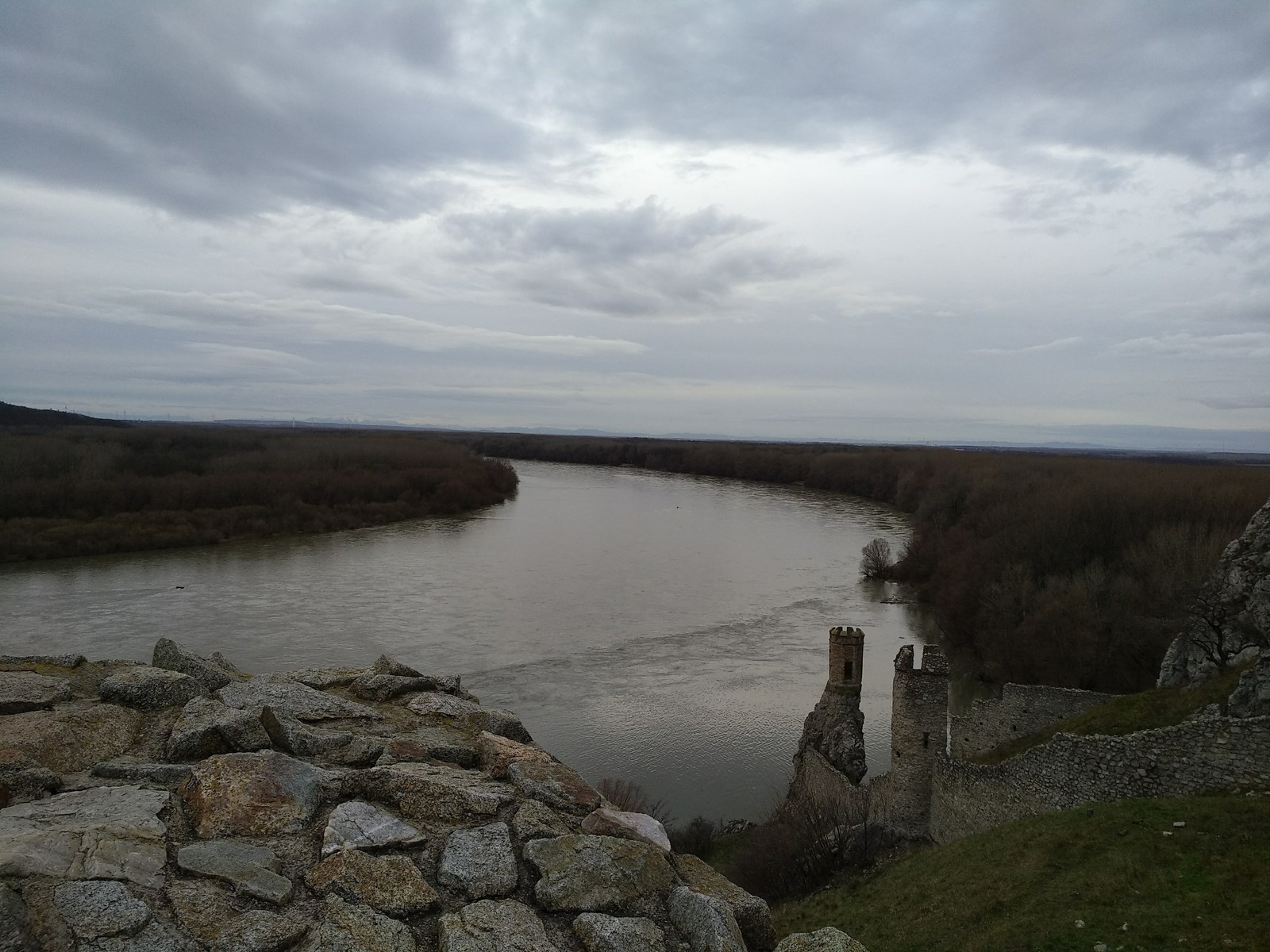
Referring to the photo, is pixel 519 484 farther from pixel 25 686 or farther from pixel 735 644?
pixel 25 686

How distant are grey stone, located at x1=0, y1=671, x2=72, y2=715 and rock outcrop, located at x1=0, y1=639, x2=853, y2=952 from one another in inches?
0.5

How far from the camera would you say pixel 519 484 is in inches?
3356

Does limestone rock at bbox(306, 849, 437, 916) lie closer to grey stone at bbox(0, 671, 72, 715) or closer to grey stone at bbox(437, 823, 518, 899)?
grey stone at bbox(437, 823, 518, 899)

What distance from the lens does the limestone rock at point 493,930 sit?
2520 millimetres

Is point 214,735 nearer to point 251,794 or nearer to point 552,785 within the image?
point 251,794

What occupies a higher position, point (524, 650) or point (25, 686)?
point (25, 686)

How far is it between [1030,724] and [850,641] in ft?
10.5

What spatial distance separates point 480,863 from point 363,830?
465 mm

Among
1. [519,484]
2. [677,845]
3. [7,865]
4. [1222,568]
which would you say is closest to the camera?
[7,865]

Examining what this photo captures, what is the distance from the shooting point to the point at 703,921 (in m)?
2.83

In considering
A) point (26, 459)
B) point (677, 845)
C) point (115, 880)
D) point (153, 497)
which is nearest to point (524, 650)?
point (677, 845)

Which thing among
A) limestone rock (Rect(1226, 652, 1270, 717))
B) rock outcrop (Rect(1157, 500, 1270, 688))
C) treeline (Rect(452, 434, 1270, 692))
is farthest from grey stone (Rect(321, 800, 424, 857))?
treeline (Rect(452, 434, 1270, 692))

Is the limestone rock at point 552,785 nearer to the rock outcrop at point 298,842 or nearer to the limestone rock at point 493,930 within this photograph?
the rock outcrop at point 298,842

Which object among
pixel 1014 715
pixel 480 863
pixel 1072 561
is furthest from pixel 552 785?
pixel 1072 561
